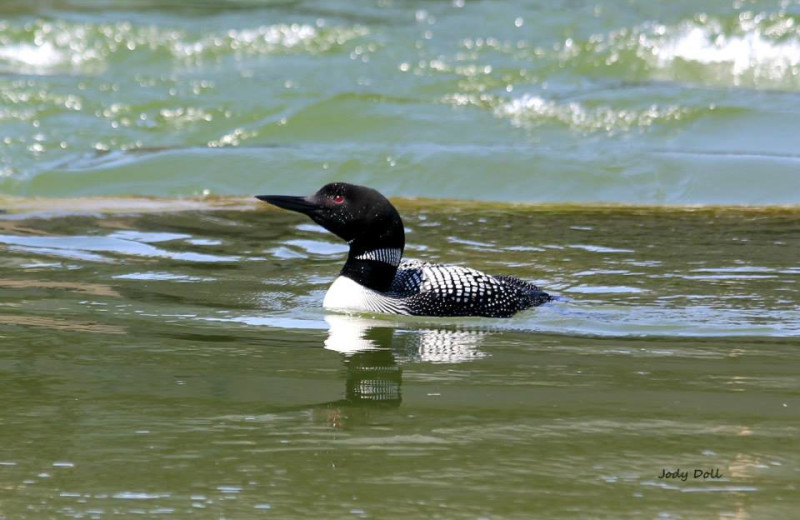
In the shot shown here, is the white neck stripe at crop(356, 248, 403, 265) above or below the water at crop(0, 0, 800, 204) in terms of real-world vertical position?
below

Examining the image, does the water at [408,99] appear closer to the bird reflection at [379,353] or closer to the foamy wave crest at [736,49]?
the foamy wave crest at [736,49]

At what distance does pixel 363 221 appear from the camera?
7.13 metres

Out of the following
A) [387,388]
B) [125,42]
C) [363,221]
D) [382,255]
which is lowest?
[387,388]

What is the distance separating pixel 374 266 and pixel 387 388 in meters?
2.01

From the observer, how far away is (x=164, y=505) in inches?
152

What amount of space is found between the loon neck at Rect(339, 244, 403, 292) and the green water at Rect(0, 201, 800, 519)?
251 millimetres

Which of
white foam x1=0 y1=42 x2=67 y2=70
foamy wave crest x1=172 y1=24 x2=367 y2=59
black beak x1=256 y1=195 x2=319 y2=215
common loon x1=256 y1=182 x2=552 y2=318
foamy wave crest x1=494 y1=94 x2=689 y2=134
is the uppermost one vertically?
foamy wave crest x1=172 y1=24 x2=367 y2=59

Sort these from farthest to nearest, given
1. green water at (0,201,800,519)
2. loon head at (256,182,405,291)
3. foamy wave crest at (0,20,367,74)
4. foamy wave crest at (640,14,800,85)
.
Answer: foamy wave crest at (0,20,367,74)
foamy wave crest at (640,14,800,85)
loon head at (256,182,405,291)
green water at (0,201,800,519)

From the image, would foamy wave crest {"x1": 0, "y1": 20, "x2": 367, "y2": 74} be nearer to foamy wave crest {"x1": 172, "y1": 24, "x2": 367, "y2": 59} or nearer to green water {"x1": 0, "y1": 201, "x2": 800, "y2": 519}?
foamy wave crest {"x1": 172, "y1": 24, "x2": 367, "y2": 59}

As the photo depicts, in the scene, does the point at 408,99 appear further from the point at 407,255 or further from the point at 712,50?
the point at 407,255

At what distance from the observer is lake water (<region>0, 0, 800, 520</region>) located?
4172 mm

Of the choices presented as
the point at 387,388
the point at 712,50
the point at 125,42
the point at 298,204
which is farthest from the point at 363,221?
the point at 125,42

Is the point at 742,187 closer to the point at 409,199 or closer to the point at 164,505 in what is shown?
the point at 409,199

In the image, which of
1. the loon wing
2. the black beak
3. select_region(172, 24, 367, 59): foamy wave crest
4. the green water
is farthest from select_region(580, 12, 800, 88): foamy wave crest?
the black beak
